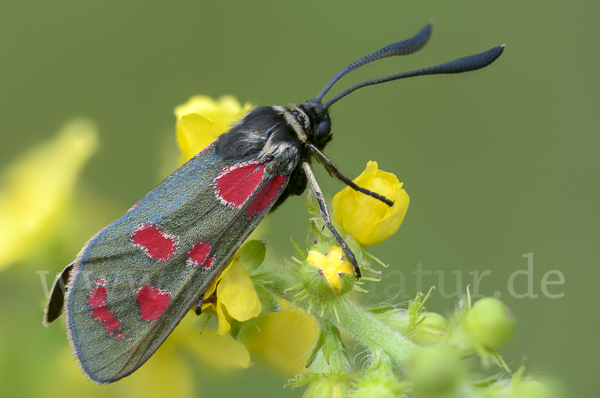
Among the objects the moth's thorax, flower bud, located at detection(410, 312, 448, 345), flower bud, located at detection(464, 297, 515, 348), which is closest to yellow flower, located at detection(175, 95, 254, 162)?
the moth's thorax

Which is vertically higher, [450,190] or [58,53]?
[58,53]

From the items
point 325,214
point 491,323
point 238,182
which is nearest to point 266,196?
point 238,182

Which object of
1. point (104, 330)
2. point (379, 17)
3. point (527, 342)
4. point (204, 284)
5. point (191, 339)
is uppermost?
point (379, 17)

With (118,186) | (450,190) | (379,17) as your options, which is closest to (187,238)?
(118,186)

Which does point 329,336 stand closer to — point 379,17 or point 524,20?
point 379,17

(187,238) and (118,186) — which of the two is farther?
(118,186)

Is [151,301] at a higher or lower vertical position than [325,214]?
lower

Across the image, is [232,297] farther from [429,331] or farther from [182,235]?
[429,331]

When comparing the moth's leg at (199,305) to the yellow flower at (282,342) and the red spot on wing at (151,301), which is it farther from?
the yellow flower at (282,342)
